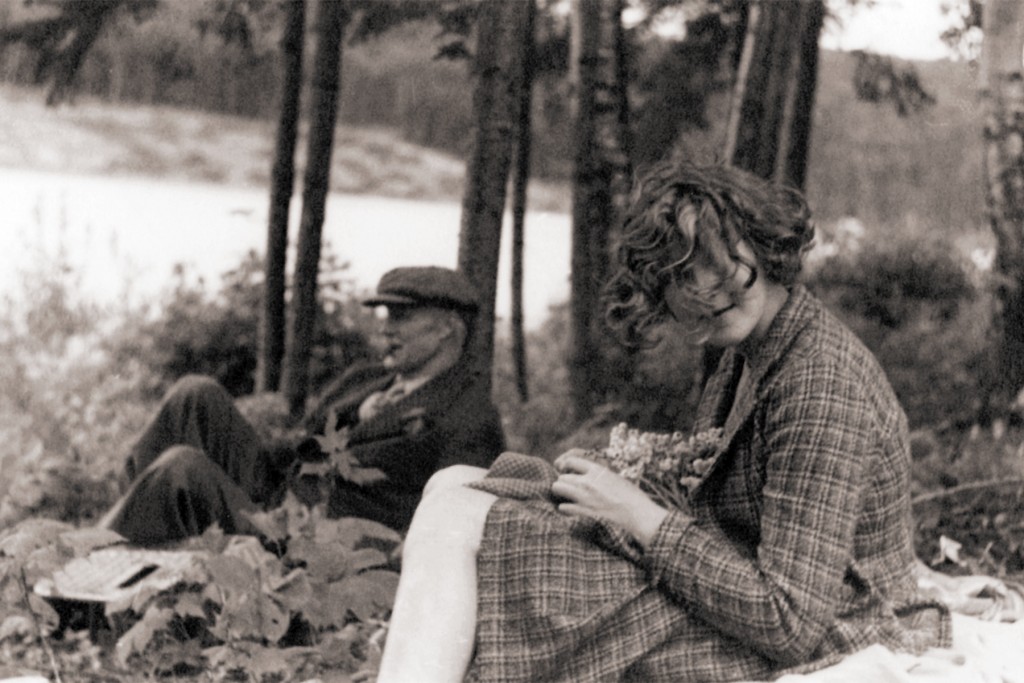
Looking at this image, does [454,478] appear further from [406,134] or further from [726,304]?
[406,134]

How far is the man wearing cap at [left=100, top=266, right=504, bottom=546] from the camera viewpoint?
4.34 metres

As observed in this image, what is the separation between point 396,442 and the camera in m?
4.36

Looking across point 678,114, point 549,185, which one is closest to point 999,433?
point 549,185

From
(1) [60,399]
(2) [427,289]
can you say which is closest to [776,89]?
(2) [427,289]

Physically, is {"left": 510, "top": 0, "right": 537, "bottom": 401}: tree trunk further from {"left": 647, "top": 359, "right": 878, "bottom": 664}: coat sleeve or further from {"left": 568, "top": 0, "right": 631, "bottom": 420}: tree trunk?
{"left": 647, "top": 359, "right": 878, "bottom": 664}: coat sleeve

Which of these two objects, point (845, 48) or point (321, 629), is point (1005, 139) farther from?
point (321, 629)

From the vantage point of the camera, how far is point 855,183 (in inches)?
458

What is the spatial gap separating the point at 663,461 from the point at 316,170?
144 inches

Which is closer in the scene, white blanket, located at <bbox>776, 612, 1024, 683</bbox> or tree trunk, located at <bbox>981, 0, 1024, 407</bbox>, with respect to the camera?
white blanket, located at <bbox>776, 612, 1024, 683</bbox>

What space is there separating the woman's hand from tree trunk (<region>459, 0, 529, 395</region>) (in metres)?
1.94

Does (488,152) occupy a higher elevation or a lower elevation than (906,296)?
higher

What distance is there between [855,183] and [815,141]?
122cm

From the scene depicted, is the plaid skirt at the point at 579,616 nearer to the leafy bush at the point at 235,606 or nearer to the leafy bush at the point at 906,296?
the leafy bush at the point at 235,606

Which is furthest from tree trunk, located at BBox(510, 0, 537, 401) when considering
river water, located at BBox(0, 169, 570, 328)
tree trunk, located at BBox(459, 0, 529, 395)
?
tree trunk, located at BBox(459, 0, 529, 395)
